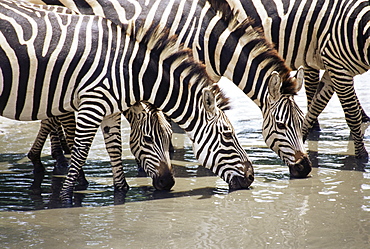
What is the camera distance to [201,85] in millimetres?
7289

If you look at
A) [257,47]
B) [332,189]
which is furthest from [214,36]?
[332,189]

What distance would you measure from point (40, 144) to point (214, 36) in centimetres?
294

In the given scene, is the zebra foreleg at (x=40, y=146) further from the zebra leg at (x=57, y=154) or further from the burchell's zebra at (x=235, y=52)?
the burchell's zebra at (x=235, y=52)

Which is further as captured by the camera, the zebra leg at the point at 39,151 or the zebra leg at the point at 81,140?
the zebra leg at the point at 39,151

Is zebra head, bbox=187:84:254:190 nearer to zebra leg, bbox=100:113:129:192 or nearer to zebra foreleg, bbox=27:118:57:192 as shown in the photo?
zebra leg, bbox=100:113:129:192

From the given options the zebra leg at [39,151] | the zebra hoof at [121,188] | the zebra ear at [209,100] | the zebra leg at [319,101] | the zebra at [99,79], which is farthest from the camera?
the zebra leg at [319,101]

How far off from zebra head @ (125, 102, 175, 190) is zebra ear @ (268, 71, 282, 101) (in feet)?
4.67

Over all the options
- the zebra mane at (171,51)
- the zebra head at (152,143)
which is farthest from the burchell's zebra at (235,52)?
the zebra head at (152,143)

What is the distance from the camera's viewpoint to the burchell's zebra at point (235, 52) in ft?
25.9

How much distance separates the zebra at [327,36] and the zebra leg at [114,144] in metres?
2.72

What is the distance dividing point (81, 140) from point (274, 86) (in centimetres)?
254

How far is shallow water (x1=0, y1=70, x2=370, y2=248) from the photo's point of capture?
18.5 feet

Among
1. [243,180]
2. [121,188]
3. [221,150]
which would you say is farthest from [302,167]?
[121,188]

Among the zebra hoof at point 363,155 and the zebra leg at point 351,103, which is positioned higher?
the zebra leg at point 351,103
